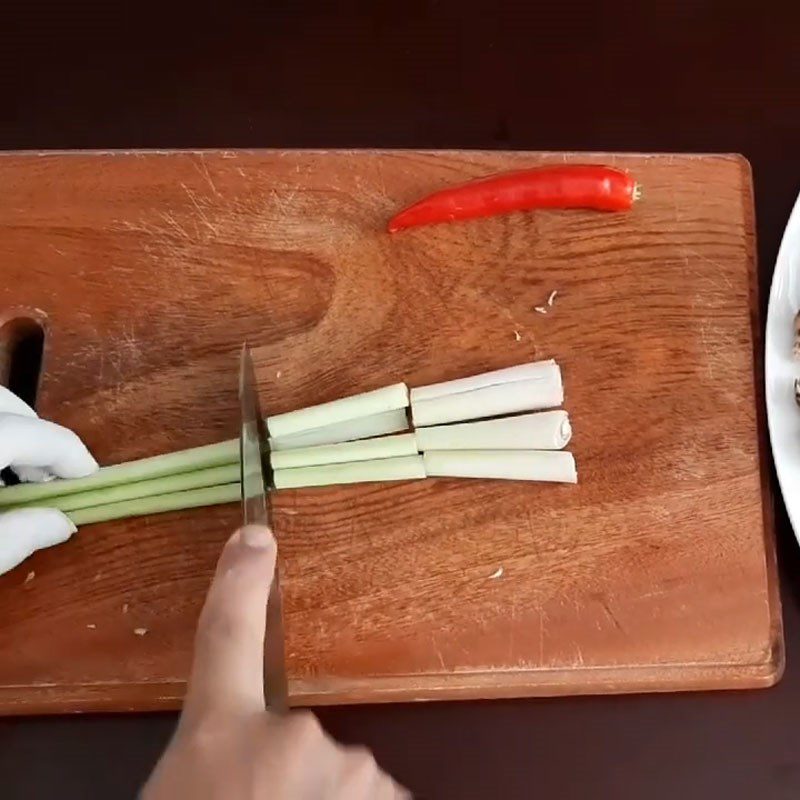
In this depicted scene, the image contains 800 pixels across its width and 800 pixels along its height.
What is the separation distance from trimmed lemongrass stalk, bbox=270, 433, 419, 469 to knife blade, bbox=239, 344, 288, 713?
0.09 feet

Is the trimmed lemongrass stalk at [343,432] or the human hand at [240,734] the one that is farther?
A: the trimmed lemongrass stalk at [343,432]

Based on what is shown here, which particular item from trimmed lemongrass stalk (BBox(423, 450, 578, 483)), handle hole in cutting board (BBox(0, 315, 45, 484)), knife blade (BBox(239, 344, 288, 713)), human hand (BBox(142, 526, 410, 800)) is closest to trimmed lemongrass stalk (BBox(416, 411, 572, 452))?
trimmed lemongrass stalk (BBox(423, 450, 578, 483))

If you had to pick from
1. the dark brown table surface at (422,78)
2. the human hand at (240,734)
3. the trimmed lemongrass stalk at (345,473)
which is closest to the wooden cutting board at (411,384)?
the trimmed lemongrass stalk at (345,473)

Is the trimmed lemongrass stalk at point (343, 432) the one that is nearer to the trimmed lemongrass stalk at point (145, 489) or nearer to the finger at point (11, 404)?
the trimmed lemongrass stalk at point (145, 489)

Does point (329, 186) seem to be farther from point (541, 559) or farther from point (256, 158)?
point (541, 559)

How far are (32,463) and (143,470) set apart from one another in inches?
5.0

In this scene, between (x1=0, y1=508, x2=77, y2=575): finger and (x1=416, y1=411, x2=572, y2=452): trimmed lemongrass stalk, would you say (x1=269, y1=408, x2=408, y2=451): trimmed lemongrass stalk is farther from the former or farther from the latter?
(x1=0, y1=508, x2=77, y2=575): finger

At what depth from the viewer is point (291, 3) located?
1578 millimetres

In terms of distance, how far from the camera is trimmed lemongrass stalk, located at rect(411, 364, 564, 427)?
48.6 inches

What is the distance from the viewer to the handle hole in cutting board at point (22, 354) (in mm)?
1285

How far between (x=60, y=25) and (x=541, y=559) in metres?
1.10

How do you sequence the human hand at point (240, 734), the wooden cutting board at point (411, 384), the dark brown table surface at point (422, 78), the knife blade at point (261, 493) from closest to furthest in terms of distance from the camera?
the human hand at point (240, 734)
the knife blade at point (261, 493)
the wooden cutting board at point (411, 384)
the dark brown table surface at point (422, 78)

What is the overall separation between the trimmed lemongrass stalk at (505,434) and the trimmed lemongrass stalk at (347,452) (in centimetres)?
2

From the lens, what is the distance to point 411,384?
1.26 metres
